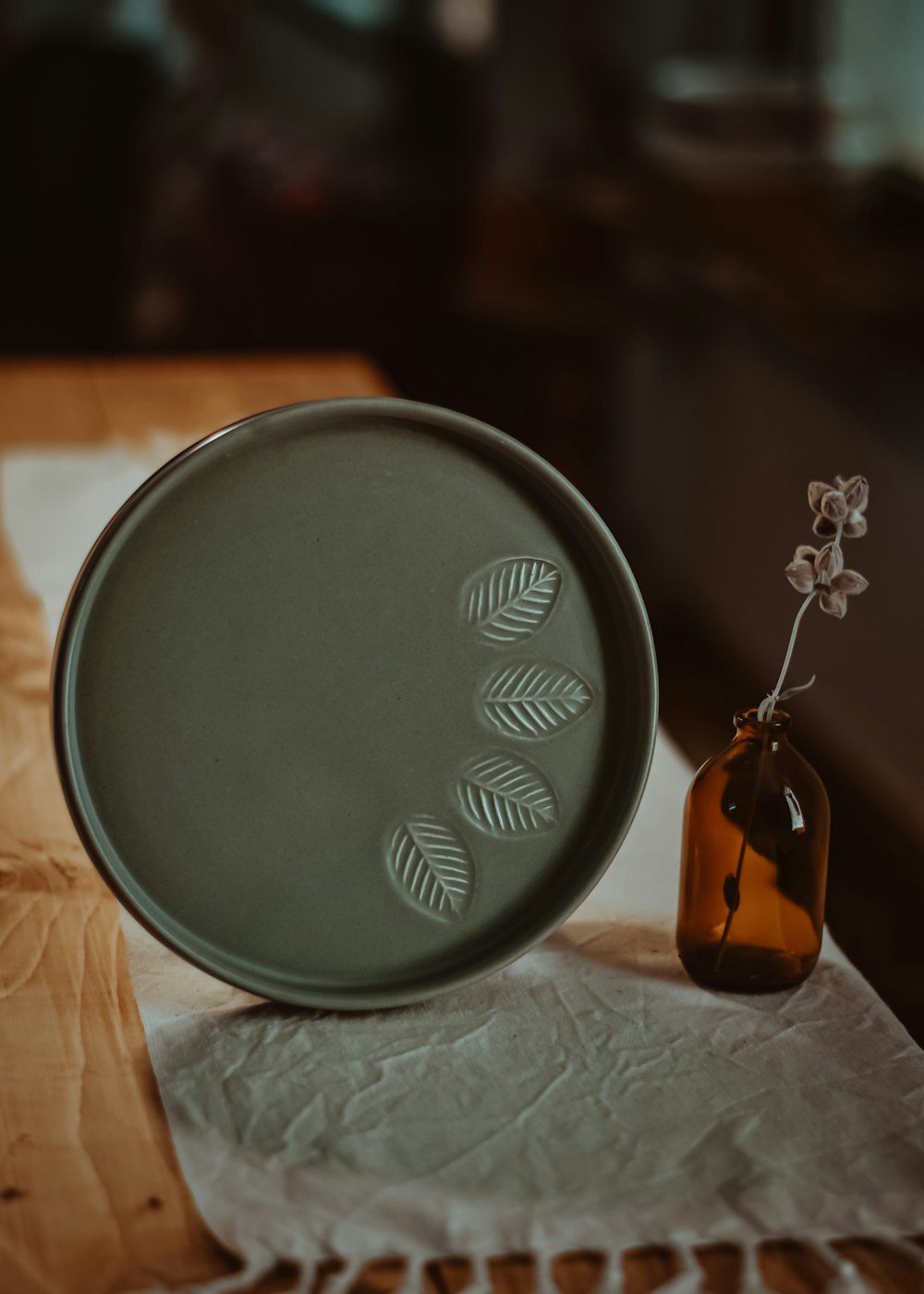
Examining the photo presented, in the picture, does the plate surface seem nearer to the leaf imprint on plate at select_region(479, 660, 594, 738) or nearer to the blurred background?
the leaf imprint on plate at select_region(479, 660, 594, 738)

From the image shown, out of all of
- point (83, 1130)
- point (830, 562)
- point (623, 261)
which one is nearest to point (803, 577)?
point (830, 562)

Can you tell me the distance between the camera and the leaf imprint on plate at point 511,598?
66 centimetres

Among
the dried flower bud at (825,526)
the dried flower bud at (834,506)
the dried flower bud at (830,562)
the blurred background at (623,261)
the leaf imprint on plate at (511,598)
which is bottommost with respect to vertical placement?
the blurred background at (623,261)

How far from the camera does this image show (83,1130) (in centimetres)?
59

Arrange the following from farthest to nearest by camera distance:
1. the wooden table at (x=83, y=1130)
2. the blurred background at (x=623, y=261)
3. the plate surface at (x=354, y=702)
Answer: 1. the blurred background at (x=623, y=261)
2. the plate surface at (x=354, y=702)
3. the wooden table at (x=83, y=1130)

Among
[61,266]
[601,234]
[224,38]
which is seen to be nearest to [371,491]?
[61,266]

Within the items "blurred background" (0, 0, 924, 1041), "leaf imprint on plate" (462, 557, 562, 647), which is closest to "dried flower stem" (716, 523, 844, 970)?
"leaf imprint on plate" (462, 557, 562, 647)

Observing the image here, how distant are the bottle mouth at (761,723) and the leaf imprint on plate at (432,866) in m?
0.15

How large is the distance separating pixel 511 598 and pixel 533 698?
49 millimetres

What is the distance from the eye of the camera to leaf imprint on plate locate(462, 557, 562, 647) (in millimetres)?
658

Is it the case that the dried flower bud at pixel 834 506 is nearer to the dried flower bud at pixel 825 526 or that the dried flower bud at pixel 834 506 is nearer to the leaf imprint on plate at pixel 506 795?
the dried flower bud at pixel 825 526

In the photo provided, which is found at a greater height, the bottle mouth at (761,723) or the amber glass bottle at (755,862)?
the bottle mouth at (761,723)

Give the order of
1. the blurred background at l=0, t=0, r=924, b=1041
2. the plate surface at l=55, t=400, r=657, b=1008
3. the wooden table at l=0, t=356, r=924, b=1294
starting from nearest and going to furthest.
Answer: the wooden table at l=0, t=356, r=924, b=1294 → the plate surface at l=55, t=400, r=657, b=1008 → the blurred background at l=0, t=0, r=924, b=1041

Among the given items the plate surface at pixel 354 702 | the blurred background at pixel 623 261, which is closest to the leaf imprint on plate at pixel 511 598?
the plate surface at pixel 354 702
